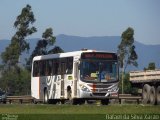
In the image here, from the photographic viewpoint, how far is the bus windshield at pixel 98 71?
44.2 m

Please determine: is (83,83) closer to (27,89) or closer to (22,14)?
(22,14)

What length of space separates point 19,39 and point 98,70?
58.5 meters

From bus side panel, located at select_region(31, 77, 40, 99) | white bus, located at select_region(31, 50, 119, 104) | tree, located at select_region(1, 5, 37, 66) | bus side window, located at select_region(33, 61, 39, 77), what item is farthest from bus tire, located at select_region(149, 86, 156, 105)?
tree, located at select_region(1, 5, 37, 66)

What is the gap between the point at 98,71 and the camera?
44219mm

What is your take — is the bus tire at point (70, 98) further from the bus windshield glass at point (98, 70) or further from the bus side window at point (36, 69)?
the bus side window at point (36, 69)

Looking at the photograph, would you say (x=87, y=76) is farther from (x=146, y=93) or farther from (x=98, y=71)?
(x=146, y=93)

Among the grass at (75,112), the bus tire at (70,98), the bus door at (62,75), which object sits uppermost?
the bus door at (62,75)

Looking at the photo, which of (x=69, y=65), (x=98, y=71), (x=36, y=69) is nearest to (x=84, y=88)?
(x=98, y=71)

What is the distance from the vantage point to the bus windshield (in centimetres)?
4419

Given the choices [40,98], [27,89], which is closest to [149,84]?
[40,98]

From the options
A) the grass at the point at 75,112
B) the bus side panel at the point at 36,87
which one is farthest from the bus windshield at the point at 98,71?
the grass at the point at 75,112

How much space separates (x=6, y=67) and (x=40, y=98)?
172 ft

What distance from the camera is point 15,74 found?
338ft

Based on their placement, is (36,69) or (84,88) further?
(36,69)
